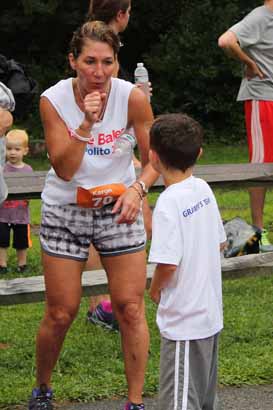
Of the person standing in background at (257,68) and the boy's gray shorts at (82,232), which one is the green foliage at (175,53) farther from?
the boy's gray shorts at (82,232)

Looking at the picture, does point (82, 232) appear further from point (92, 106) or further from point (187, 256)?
point (187, 256)

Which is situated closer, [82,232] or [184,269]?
[184,269]

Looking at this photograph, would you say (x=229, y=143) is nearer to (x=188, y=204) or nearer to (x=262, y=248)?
(x=262, y=248)

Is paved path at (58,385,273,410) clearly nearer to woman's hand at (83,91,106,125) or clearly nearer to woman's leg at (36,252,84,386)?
woman's leg at (36,252,84,386)

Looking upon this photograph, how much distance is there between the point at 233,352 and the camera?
552cm

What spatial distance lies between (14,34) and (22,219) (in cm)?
1351

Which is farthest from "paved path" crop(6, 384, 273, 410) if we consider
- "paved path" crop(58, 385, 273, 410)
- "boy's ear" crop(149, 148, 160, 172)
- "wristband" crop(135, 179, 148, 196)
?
"boy's ear" crop(149, 148, 160, 172)

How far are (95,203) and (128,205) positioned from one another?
0.58ft

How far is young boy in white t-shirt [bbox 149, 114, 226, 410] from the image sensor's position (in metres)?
3.57

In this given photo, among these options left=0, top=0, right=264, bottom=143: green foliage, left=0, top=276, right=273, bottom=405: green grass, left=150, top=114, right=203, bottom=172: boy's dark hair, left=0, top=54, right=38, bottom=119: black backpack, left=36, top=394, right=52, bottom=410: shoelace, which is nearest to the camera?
left=150, top=114, right=203, bottom=172: boy's dark hair

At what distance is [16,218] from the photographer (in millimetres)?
8258

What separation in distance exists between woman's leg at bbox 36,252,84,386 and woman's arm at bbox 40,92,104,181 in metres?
0.41

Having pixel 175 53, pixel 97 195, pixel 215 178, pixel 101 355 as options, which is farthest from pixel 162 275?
pixel 175 53

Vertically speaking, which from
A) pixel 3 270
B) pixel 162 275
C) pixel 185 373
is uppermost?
pixel 162 275
